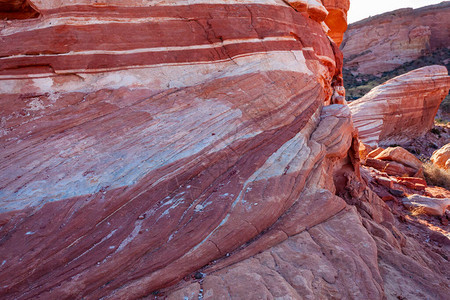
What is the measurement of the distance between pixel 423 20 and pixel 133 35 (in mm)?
49399

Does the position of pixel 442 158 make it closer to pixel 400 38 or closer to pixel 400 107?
pixel 400 107

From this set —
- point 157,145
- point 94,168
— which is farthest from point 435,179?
point 94,168

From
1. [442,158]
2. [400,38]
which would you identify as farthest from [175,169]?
[400,38]

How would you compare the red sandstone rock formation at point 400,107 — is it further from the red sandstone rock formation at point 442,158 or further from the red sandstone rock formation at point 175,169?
the red sandstone rock formation at point 175,169

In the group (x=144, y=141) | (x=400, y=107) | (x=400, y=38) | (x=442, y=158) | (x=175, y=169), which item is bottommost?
(x=442, y=158)

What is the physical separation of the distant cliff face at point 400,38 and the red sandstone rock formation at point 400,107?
925 inches

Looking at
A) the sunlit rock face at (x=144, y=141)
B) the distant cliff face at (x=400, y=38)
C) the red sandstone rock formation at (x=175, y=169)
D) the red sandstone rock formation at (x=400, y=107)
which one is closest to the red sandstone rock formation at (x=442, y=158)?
the red sandstone rock formation at (x=400, y=107)

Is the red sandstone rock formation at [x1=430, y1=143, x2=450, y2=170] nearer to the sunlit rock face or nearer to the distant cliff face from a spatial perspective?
the sunlit rock face

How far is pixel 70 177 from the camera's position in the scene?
11.2 feet

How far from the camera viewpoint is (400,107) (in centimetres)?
1673

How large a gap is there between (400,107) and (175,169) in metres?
17.1

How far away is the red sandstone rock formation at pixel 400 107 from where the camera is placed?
15.9 m

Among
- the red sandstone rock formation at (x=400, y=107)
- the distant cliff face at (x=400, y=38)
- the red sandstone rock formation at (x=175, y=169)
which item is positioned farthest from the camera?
the distant cliff face at (x=400, y=38)

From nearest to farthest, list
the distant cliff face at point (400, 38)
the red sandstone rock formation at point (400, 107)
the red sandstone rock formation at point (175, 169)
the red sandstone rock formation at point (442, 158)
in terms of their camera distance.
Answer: the red sandstone rock formation at point (175, 169) < the red sandstone rock formation at point (442, 158) < the red sandstone rock formation at point (400, 107) < the distant cliff face at point (400, 38)
